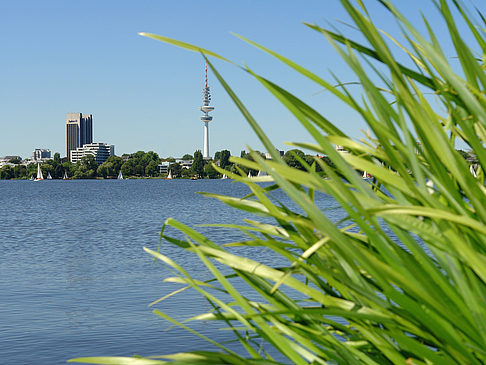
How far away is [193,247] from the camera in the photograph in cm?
166

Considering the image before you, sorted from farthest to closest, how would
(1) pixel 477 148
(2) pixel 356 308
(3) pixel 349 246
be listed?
(2) pixel 356 308
(1) pixel 477 148
(3) pixel 349 246

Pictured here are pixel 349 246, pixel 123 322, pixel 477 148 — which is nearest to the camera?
pixel 349 246

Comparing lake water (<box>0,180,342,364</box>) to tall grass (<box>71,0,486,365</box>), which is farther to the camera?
lake water (<box>0,180,342,364</box>)

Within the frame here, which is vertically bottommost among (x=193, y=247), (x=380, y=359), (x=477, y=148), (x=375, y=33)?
(x=380, y=359)

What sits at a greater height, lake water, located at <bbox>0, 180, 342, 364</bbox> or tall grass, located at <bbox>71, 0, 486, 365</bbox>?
tall grass, located at <bbox>71, 0, 486, 365</bbox>

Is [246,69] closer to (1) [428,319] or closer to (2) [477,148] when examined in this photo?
Answer: (2) [477,148]

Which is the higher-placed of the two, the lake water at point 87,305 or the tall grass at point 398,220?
the tall grass at point 398,220

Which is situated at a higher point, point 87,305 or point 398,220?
point 398,220

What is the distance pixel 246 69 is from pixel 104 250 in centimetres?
2810

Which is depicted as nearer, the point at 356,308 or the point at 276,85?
the point at 276,85

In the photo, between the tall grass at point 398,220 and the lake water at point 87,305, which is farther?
the lake water at point 87,305

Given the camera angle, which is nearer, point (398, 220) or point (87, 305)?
point (398, 220)

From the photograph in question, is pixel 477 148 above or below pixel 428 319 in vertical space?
above

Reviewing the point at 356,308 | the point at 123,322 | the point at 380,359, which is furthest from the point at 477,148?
the point at 123,322
